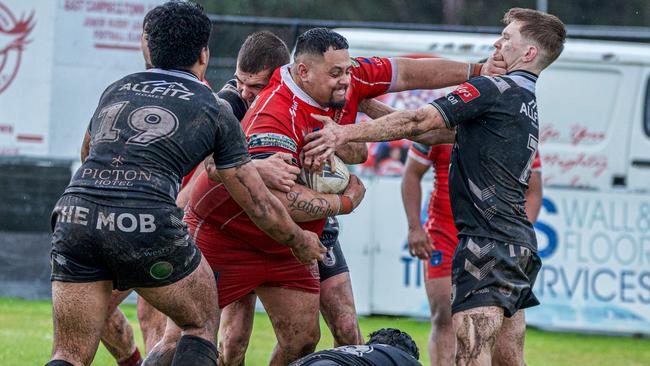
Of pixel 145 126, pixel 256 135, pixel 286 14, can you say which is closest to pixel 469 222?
pixel 256 135

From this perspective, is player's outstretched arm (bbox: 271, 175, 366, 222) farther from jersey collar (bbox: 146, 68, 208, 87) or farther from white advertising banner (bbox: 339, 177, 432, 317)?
white advertising banner (bbox: 339, 177, 432, 317)

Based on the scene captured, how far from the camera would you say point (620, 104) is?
12742 mm

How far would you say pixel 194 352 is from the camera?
5105 millimetres

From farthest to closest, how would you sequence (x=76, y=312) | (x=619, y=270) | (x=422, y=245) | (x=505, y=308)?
(x=619, y=270)
(x=422, y=245)
(x=505, y=308)
(x=76, y=312)

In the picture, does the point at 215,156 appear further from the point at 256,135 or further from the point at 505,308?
the point at 505,308

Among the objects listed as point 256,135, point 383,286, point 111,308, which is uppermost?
point 256,135


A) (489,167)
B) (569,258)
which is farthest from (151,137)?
(569,258)

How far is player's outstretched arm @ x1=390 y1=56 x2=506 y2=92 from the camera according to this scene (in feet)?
20.7

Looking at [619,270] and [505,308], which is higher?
[505,308]

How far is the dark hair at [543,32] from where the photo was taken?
566 cm

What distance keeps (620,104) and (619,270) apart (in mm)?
3032

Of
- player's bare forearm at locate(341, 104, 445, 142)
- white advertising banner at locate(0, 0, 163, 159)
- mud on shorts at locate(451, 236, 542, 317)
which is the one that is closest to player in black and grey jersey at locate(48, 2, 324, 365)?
player's bare forearm at locate(341, 104, 445, 142)

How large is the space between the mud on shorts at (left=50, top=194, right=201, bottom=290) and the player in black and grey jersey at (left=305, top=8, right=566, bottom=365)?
0.95 metres

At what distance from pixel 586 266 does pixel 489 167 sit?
5.16 metres
